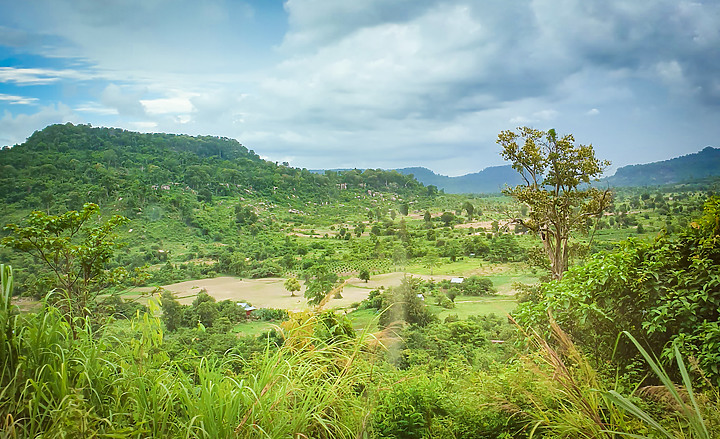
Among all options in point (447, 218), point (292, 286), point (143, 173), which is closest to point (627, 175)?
point (447, 218)

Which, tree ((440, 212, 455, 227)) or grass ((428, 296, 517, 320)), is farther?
tree ((440, 212, 455, 227))

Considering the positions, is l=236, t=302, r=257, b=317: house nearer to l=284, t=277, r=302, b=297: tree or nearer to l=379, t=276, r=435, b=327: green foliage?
l=284, t=277, r=302, b=297: tree

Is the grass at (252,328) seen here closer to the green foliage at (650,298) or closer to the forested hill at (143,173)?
the forested hill at (143,173)

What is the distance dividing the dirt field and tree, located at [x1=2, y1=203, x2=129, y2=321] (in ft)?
1.79

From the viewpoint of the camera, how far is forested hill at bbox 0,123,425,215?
3.24 m

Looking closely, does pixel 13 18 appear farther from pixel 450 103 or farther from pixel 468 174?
pixel 468 174

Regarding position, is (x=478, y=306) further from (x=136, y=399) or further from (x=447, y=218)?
(x=136, y=399)

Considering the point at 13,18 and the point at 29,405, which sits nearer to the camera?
the point at 29,405

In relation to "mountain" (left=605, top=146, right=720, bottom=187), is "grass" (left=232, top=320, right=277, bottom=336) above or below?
below

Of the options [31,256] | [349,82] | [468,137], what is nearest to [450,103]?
[468,137]

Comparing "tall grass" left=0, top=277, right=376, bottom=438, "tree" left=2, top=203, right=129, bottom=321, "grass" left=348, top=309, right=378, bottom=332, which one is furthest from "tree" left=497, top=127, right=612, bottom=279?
"tree" left=2, top=203, right=129, bottom=321

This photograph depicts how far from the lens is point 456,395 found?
92.7 inches

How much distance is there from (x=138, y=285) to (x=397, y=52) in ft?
9.01

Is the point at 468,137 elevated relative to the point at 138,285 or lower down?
elevated
